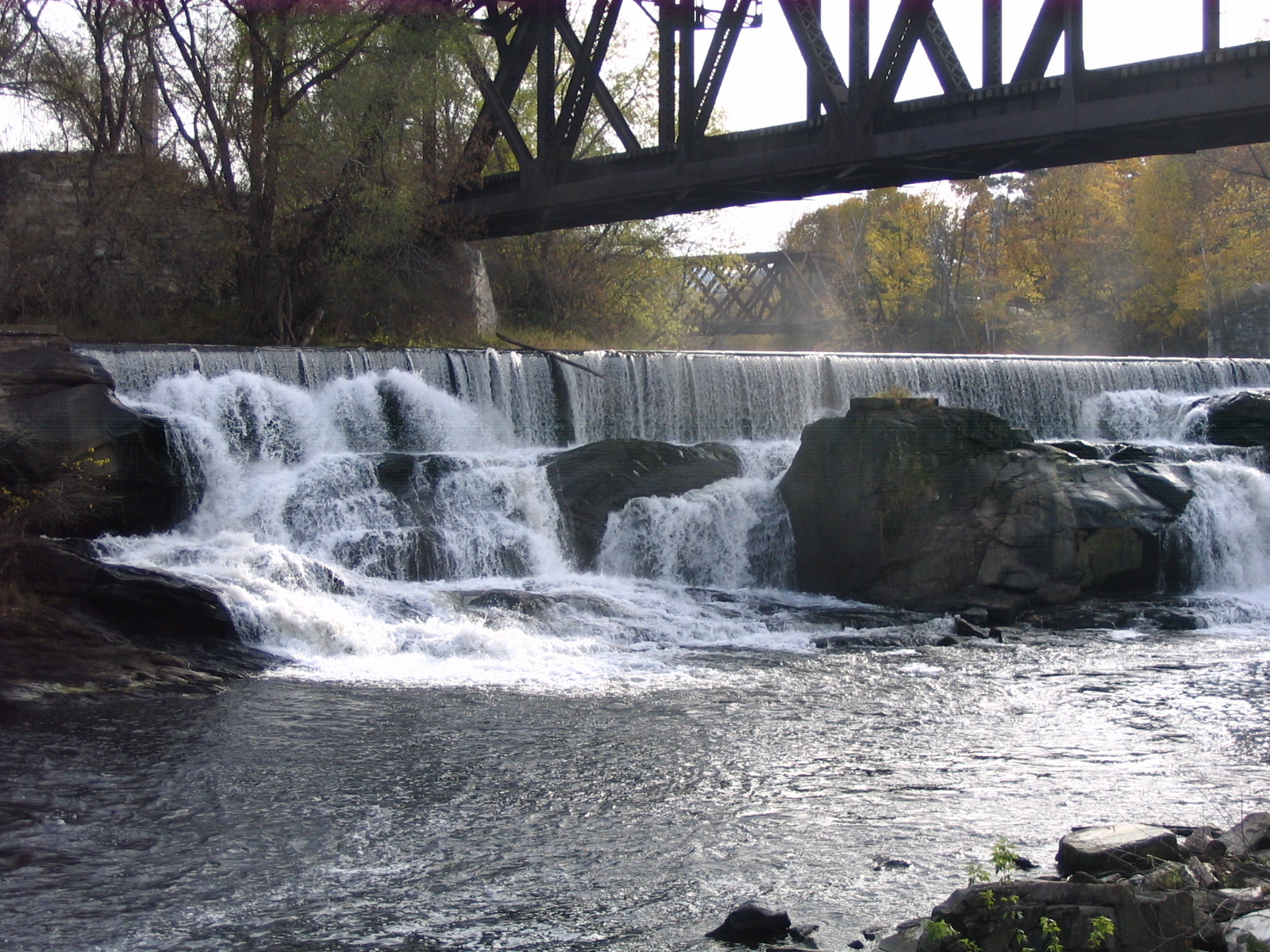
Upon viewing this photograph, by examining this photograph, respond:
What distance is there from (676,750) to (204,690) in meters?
5.10

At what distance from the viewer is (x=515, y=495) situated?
20.6 metres

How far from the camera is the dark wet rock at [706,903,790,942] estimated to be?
7.27 meters

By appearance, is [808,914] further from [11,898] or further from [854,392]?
[854,392]

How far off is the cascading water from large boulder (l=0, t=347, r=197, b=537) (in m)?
0.51

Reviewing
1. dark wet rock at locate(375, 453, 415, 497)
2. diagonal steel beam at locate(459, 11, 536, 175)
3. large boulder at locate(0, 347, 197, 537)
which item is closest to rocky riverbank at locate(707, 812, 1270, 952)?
large boulder at locate(0, 347, 197, 537)

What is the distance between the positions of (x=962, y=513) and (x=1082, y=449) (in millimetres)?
3900

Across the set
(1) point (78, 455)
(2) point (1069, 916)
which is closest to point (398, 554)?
(1) point (78, 455)

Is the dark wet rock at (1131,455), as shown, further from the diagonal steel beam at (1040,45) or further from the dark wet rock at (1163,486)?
the diagonal steel beam at (1040,45)

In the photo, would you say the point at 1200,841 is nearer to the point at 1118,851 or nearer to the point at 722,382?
the point at 1118,851

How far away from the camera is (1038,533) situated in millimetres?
19359

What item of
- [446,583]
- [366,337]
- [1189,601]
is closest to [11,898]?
[446,583]

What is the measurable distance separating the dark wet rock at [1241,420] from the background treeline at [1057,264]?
20.6 metres

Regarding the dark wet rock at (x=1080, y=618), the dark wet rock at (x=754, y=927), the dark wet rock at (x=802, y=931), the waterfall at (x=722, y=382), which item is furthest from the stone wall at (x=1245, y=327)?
the dark wet rock at (x=754, y=927)

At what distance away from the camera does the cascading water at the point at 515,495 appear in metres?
15.8
